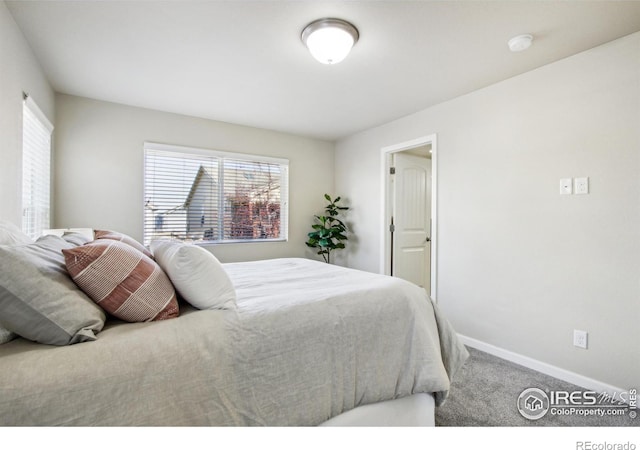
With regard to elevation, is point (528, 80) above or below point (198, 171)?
above

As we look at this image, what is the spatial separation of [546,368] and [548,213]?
121cm

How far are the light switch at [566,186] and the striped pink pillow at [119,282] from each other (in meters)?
2.71

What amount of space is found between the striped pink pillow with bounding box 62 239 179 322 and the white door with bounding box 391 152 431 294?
315cm

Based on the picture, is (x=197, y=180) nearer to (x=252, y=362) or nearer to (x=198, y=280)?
(x=198, y=280)

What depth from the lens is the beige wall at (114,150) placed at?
2928mm

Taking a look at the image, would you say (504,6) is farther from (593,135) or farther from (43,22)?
(43,22)

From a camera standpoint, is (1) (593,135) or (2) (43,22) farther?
(1) (593,135)

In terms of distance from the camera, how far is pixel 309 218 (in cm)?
446

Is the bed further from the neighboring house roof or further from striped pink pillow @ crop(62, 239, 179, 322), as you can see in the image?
the neighboring house roof

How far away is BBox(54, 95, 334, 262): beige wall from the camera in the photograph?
2.93 meters

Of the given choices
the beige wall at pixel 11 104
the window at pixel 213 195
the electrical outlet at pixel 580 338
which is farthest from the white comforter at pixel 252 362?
the window at pixel 213 195
